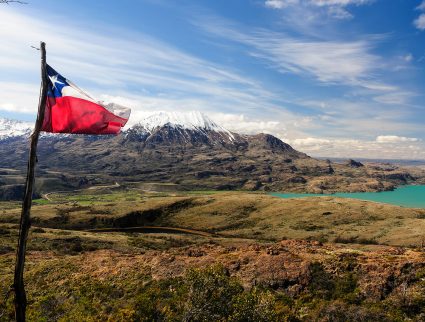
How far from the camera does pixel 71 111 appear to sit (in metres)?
13.2


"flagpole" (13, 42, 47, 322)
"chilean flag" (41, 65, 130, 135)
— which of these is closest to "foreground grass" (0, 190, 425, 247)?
"chilean flag" (41, 65, 130, 135)

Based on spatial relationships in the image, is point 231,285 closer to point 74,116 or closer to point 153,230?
point 74,116

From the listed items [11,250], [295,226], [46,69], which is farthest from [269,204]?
[46,69]

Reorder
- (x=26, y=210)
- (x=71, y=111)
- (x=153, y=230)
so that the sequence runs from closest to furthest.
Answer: (x=26, y=210)
(x=71, y=111)
(x=153, y=230)

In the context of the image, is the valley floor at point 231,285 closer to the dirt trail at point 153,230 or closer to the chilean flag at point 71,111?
the chilean flag at point 71,111

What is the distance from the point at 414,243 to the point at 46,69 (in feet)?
254

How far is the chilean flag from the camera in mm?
12883

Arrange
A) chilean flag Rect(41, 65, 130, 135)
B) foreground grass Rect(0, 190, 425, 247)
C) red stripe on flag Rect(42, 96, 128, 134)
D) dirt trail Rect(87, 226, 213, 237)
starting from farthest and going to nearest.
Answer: dirt trail Rect(87, 226, 213, 237) < foreground grass Rect(0, 190, 425, 247) < red stripe on flag Rect(42, 96, 128, 134) < chilean flag Rect(41, 65, 130, 135)

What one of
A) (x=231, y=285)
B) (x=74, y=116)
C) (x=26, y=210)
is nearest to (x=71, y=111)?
(x=74, y=116)

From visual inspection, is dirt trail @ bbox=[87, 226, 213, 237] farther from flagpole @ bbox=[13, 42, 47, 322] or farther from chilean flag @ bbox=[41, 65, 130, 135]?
flagpole @ bbox=[13, 42, 47, 322]

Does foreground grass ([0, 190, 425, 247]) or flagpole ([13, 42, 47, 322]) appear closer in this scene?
flagpole ([13, 42, 47, 322])

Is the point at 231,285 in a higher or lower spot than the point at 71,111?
lower

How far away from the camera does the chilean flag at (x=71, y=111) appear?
1288 centimetres

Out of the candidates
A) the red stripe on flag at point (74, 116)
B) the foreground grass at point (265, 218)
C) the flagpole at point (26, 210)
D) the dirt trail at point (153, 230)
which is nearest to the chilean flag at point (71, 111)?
the red stripe on flag at point (74, 116)
